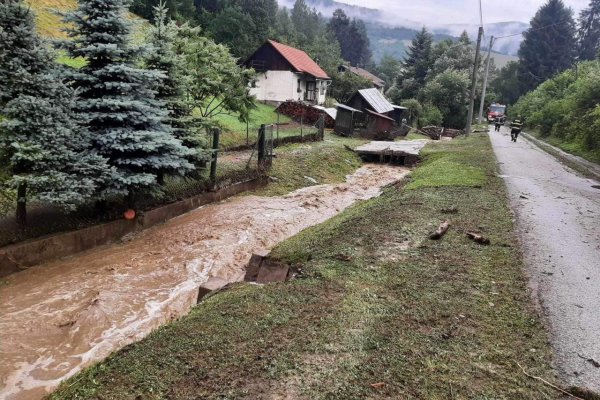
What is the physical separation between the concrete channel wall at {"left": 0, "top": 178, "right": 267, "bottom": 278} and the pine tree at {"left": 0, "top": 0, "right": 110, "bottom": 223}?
0.77 m

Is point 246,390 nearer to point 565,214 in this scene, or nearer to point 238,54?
point 565,214

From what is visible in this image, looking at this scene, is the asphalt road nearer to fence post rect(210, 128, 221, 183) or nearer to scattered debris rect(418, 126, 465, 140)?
fence post rect(210, 128, 221, 183)

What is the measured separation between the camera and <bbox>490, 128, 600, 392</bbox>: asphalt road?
162 inches

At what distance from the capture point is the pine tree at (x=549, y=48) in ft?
221

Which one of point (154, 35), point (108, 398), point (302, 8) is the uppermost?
point (302, 8)

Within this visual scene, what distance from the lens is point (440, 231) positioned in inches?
296

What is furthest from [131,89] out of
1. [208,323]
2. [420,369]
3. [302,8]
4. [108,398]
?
[302,8]

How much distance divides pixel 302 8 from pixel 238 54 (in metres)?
64.2

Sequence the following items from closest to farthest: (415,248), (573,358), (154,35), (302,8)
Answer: (573,358), (415,248), (154,35), (302,8)

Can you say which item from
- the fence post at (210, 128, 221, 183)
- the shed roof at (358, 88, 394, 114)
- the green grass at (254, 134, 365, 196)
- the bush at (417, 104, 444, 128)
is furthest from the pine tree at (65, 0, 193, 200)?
the bush at (417, 104, 444, 128)

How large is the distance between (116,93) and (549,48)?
2969 inches

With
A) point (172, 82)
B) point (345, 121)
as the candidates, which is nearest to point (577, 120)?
point (345, 121)

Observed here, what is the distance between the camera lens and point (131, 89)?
9570 mm

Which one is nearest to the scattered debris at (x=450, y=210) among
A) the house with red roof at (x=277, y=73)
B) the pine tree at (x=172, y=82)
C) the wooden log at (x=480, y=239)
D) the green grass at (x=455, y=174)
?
the wooden log at (x=480, y=239)
